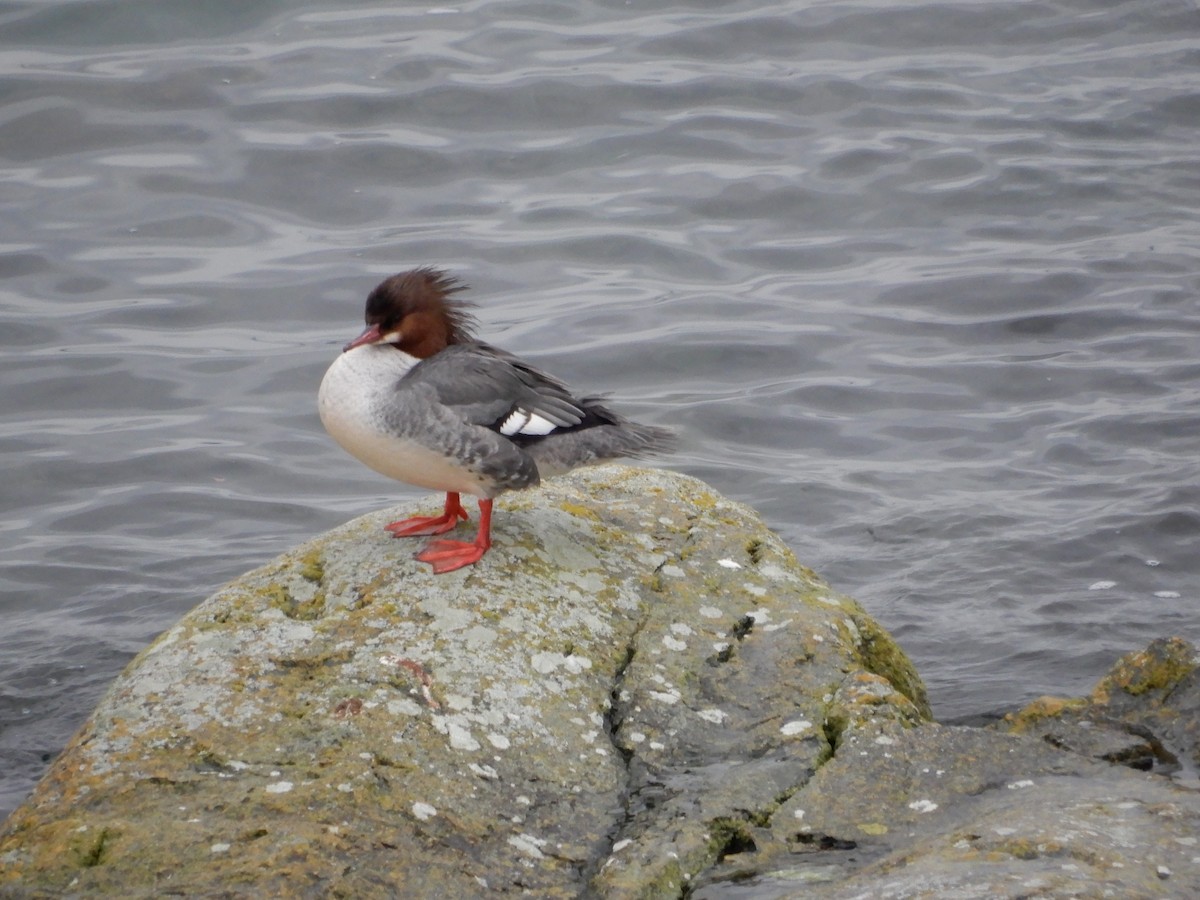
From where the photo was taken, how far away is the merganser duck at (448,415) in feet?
14.5

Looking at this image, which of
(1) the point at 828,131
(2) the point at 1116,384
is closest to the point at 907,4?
(1) the point at 828,131

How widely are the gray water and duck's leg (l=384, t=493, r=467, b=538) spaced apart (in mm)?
1902

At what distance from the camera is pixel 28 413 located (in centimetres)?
899

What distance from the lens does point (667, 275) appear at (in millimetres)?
10797

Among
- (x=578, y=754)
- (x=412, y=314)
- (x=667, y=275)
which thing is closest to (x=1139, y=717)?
(x=578, y=754)

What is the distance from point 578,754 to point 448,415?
1411mm

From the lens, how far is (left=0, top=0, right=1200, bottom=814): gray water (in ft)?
23.9

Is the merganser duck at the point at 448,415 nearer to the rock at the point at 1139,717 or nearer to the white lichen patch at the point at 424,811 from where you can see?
the white lichen patch at the point at 424,811

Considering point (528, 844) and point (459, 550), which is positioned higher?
point (459, 550)

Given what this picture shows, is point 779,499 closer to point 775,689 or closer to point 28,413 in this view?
point 775,689

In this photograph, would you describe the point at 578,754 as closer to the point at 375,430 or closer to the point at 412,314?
the point at 375,430

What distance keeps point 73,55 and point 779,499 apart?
860 cm

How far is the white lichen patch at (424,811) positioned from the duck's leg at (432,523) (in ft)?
4.74

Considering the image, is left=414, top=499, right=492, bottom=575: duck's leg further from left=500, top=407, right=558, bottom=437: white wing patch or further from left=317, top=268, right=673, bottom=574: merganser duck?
left=500, top=407, right=558, bottom=437: white wing patch
